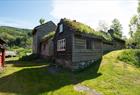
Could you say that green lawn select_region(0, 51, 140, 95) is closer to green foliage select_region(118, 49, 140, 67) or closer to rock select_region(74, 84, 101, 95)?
rock select_region(74, 84, 101, 95)

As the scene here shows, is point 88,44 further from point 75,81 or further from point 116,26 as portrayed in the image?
point 116,26

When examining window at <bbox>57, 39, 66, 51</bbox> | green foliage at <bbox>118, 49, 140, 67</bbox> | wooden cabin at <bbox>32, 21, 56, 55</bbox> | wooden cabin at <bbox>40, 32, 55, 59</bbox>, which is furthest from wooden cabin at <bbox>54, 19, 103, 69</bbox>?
wooden cabin at <bbox>32, 21, 56, 55</bbox>

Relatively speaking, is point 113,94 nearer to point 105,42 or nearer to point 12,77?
point 12,77

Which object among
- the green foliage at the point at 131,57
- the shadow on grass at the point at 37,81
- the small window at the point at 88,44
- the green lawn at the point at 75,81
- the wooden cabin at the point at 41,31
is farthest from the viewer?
the wooden cabin at the point at 41,31

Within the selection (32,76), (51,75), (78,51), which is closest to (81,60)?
(78,51)

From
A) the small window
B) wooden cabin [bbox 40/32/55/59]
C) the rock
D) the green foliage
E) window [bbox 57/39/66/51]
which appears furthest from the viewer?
wooden cabin [bbox 40/32/55/59]

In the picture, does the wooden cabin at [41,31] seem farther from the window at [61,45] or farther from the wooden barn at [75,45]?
the window at [61,45]

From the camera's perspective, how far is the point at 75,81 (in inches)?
844

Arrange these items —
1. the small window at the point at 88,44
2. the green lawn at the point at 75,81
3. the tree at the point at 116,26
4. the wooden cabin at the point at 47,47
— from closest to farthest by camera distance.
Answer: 1. the green lawn at the point at 75,81
2. the small window at the point at 88,44
3. the wooden cabin at the point at 47,47
4. the tree at the point at 116,26

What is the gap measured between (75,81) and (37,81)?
429 centimetres

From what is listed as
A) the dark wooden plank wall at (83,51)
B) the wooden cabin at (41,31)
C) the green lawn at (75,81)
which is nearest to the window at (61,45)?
the dark wooden plank wall at (83,51)

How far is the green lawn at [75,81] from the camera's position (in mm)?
18212

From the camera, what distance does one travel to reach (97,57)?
30.8 metres

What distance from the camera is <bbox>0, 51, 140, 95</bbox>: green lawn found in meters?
18.2
